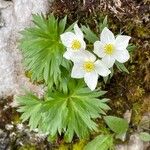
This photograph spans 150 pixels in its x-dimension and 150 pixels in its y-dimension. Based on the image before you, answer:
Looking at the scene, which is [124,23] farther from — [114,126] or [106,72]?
[114,126]

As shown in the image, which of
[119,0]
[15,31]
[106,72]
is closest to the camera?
[106,72]

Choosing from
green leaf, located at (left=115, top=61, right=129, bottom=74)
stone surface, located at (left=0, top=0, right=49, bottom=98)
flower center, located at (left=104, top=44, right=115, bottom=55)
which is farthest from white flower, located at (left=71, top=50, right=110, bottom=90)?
stone surface, located at (left=0, top=0, right=49, bottom=98)

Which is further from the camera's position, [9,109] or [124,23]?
[9,109]

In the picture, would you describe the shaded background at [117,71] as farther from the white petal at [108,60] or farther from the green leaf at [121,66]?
the white petal at [108,60]

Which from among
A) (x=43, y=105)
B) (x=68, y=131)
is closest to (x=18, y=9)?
(x=43, y=105)

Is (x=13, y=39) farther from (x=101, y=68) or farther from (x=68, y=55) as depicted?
(x=101, y=68)

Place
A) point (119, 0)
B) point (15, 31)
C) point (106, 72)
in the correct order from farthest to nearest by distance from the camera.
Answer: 1. point (15, 31)
2. point (119, 0)
3. point (106, 72)

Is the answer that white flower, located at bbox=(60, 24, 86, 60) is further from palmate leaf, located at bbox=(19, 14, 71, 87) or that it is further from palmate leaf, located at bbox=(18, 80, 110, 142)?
palmate leaf, located at bbox=(18, 80, 110, 142)
